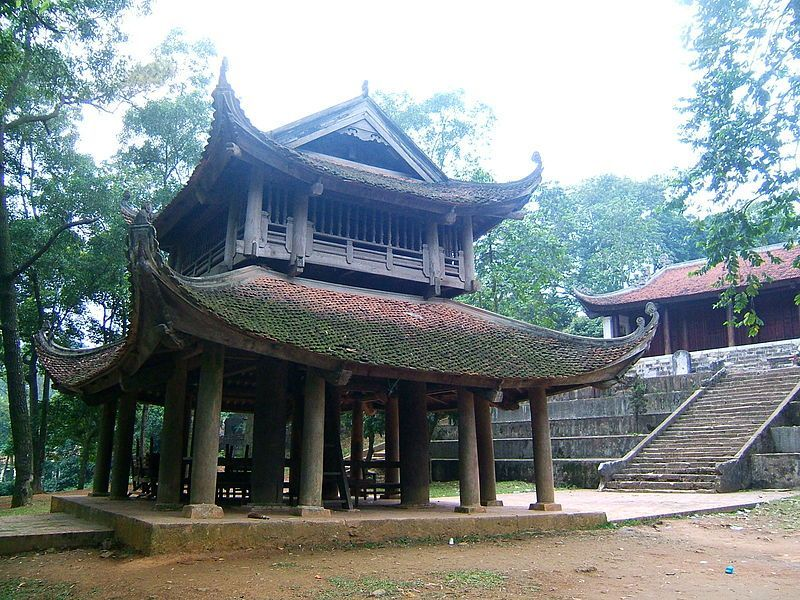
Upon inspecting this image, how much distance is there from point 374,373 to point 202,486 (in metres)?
2.81

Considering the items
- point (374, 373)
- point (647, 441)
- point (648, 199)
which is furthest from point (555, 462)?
point (648, 199)

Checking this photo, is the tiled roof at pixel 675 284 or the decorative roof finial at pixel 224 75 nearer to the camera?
the decorative roof finial at pixel 224 75

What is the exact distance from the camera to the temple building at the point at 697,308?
30.2 metres

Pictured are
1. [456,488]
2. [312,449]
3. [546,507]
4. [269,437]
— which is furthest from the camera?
[456,488]

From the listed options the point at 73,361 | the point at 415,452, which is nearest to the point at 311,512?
the point at 415,452

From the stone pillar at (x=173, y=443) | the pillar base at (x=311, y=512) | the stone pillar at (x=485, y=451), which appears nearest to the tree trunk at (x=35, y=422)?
the stone pillar at (x=173, y=443)

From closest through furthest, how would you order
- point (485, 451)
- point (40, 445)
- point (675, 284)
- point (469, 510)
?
point (469, 510) < point (485, 451) < point (40, 445) < point (675, 284)

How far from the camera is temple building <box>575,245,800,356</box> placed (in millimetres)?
30188

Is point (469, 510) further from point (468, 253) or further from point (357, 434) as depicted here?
point (357, 434)

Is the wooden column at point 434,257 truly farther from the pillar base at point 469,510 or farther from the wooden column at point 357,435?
the pillar base at point 469,510

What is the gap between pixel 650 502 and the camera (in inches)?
597

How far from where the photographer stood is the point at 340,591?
6.71m

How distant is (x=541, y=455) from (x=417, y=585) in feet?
18.6

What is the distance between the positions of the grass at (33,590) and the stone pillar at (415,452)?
639 centimetres
